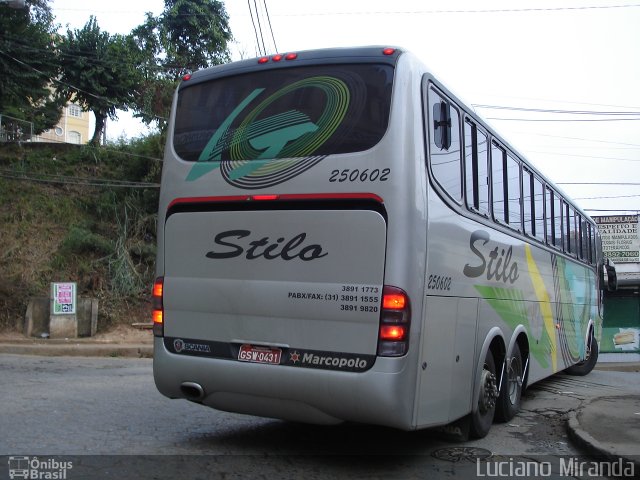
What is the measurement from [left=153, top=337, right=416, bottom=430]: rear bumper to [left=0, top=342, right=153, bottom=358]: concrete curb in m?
11.0

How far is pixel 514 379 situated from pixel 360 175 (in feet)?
14.3

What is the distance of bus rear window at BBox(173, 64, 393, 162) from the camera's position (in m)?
5.50

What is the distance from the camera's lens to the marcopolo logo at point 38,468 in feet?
16.8

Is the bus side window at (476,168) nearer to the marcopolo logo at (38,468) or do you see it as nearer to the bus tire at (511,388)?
the bus tire at (511,388)

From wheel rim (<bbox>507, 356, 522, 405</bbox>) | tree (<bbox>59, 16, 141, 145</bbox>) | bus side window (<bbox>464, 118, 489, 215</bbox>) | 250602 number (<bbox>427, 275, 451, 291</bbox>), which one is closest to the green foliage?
tree (<bbox>59, 16, 141, 145</bbox>)

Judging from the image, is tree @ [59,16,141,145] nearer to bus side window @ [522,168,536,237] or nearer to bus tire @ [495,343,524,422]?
bus side window @ [522,168,536,237]

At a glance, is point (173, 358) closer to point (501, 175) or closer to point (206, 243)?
point (206, 243)

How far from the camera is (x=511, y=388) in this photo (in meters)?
8.16

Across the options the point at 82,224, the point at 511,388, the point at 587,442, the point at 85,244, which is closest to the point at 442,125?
the point at 587,442

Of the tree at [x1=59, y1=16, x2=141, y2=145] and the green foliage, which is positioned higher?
the tree at [x1=59, y1=16, x2=141, y2=145]

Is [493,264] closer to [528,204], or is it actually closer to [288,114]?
[528,204]

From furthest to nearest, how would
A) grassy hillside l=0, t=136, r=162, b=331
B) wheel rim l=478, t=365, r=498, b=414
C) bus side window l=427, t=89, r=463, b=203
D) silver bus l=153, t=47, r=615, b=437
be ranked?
grassy hillside l=0, t=136, r=162, b=331 → wheel rim l=478, t=365, r=498, b=414 → bus side window l=427, t=89, r=463, b=203 → silver bus l=153, t=47, r=615, b=437

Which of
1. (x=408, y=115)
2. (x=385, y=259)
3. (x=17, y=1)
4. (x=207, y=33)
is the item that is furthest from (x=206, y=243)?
(x=207, y=33)

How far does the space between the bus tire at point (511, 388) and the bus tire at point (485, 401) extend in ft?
1.80
